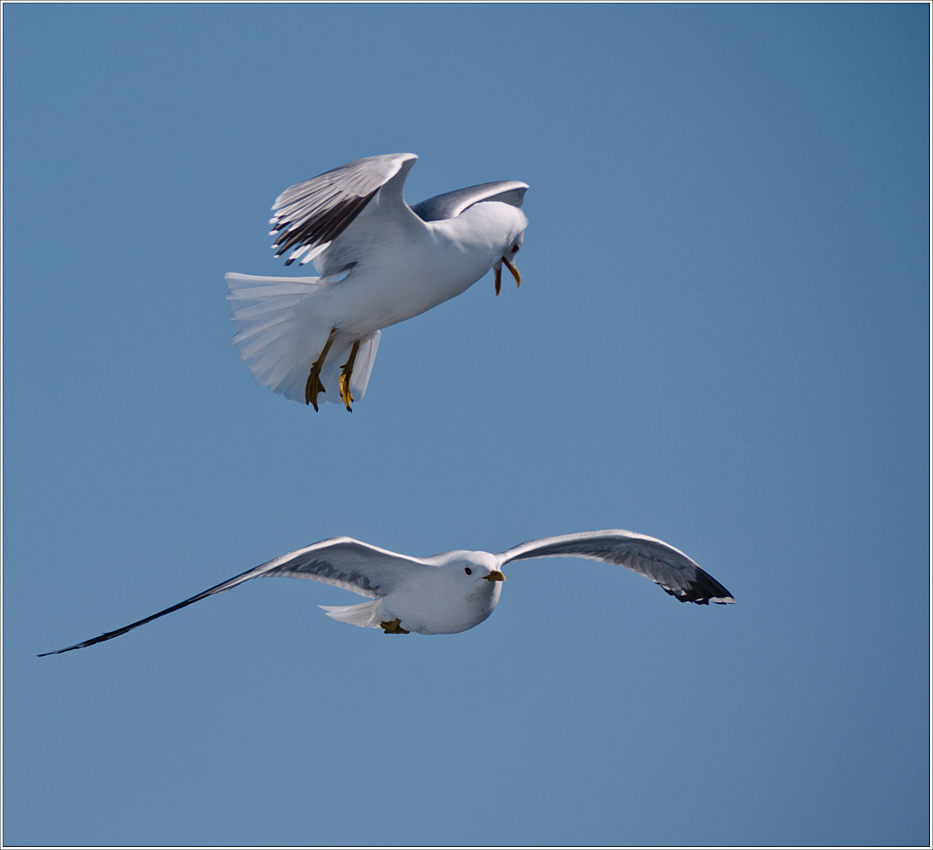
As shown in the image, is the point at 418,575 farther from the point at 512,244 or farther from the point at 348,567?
the point at 512,244

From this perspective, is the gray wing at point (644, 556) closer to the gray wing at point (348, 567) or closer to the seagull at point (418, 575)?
the seagull at point (418, 575)

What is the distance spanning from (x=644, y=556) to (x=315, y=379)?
8.27ft

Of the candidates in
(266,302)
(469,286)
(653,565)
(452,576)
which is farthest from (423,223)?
(653,565)

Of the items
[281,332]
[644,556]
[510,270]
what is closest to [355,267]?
[281,332]

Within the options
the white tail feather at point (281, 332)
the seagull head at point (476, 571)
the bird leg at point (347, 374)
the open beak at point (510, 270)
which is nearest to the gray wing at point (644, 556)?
the seagull head at point (476, 571)

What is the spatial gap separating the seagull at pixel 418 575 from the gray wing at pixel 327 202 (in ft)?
5.84

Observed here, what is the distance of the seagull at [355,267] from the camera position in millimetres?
7535

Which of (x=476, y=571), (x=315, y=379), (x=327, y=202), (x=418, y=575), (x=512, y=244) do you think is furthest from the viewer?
(x=315, y=379)

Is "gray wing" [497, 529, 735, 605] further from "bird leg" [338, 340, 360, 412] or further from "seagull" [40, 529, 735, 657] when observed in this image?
"bird leg" [338, 340, 360, 412]

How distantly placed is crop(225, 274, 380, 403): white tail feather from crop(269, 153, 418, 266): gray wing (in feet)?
3.85

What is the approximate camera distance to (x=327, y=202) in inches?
295

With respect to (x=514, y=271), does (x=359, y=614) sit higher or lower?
lower

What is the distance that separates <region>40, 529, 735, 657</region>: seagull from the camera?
838 centimetres

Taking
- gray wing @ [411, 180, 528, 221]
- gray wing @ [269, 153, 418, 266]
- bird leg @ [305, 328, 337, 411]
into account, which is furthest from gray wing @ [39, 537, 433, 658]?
gray wing @ [411, 180, 528, 221]
